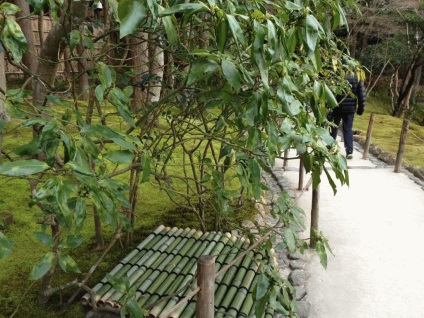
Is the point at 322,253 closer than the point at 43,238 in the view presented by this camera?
No

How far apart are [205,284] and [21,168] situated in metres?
0.89

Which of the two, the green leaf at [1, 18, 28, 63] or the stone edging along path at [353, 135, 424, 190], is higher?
the green leaf at [1, 18, 28, 63]

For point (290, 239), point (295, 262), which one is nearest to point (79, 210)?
point (290, 239)

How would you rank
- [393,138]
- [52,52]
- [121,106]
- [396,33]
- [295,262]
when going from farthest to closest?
[396,33]
[393,138]
[295,262]
[52,52]
[121,106]

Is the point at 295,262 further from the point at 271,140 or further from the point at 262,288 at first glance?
the point at 271,140

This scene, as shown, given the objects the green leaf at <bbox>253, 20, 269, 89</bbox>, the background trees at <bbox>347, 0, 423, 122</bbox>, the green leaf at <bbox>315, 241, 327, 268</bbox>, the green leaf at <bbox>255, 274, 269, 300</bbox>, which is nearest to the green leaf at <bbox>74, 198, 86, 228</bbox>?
the green leaf at <bbox>253, 20, 269, 89</bbox>

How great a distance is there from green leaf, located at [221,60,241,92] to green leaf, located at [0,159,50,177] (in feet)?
1.60

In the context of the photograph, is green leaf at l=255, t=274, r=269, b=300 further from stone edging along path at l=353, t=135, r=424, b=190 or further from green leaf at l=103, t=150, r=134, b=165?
stone edging along path at l=353, t=135, r=424, b=190

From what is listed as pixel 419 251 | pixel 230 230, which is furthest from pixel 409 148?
pixel 230 230

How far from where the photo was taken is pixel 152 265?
2713mm

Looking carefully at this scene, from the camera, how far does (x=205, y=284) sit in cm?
150

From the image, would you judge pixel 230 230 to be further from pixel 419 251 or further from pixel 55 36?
pixel 55 36

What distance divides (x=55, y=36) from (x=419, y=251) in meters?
3.36

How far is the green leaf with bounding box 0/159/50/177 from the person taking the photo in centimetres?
83
